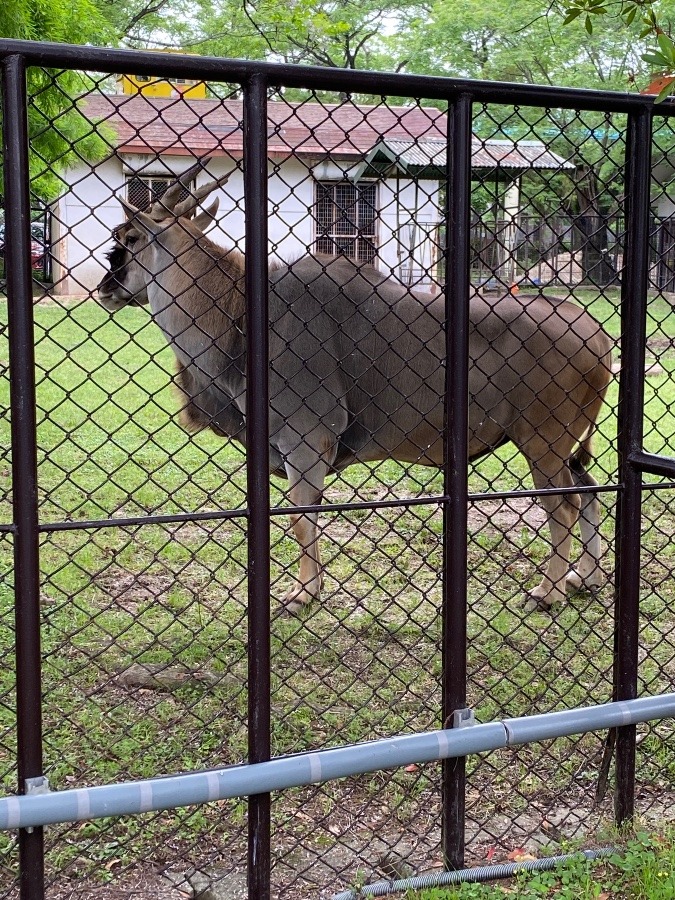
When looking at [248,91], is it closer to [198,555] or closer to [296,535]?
[296,535]

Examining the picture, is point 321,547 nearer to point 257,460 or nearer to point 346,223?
point 346,223

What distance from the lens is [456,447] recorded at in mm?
2814

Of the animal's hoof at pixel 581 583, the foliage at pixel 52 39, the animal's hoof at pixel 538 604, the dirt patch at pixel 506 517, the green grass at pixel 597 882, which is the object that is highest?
the foliage at pixel 52 39

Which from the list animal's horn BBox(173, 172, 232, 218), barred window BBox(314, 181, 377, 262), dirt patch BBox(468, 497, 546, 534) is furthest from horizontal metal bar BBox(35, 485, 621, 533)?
dirt patch BBox(468, 497, 546, 534)

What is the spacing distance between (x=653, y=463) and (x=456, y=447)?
58 cm

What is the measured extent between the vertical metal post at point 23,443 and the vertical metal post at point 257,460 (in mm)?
539

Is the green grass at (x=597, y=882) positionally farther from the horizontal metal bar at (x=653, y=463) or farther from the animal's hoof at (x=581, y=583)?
the animal's hoof at (x=581, y=583)

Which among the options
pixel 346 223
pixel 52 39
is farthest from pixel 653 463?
pixel 346 223

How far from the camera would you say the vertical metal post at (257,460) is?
98.6 inches

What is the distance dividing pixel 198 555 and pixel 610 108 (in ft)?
13.4

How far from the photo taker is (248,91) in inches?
98.0

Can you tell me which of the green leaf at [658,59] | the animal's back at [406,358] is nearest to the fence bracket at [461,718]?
the green leaf at [658,59]

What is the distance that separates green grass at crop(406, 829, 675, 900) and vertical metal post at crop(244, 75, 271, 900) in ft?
1.58

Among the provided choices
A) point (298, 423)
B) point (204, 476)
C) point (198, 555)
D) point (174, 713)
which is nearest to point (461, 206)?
point (174, 713)
